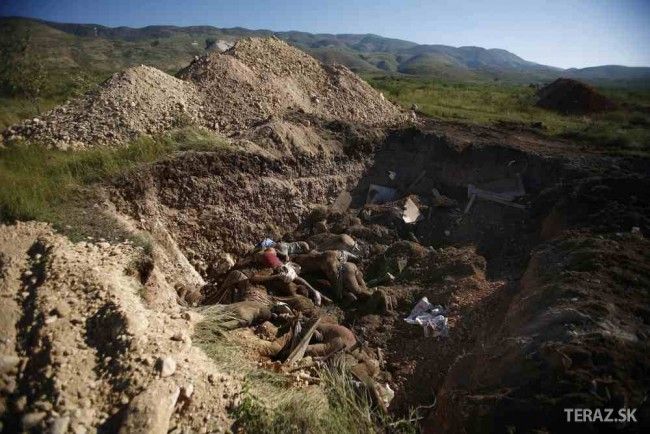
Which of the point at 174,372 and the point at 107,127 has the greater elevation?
the point at 107,127

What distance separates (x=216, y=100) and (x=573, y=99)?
63.1ft

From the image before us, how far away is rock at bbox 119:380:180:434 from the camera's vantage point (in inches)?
123

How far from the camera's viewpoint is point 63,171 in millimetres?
6406

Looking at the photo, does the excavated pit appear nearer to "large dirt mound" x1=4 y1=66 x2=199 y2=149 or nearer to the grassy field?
"large dirt mound" x1=4 y1=66 x2=199 y2=149

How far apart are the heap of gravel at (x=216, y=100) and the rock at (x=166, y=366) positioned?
17.9 feet

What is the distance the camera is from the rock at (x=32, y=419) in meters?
3.21

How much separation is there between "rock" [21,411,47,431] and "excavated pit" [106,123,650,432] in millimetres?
3213

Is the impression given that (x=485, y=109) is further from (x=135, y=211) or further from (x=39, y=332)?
(x=39, y=332)

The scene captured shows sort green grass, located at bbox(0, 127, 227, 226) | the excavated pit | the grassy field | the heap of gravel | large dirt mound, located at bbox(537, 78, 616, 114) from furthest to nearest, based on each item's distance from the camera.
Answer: large dirt mound, located at bbox(537, 78, 616, 114), the grassy field, the heap of gravel, green grass, located at bbox(0, 127, 227, 226), the excavated pit

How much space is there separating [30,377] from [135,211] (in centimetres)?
337

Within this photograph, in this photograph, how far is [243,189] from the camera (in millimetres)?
7789

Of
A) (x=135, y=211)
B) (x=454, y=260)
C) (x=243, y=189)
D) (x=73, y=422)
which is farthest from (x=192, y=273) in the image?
(x=454, y=260)

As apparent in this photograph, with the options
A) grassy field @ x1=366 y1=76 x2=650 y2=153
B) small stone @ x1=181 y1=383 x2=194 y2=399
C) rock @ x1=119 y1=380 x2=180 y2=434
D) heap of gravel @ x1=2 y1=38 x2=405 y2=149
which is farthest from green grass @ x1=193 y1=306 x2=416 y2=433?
grassy field @ x1=366 y1=76 x2=650 y2=153

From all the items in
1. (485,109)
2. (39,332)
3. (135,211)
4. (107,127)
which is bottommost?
(39,332)
